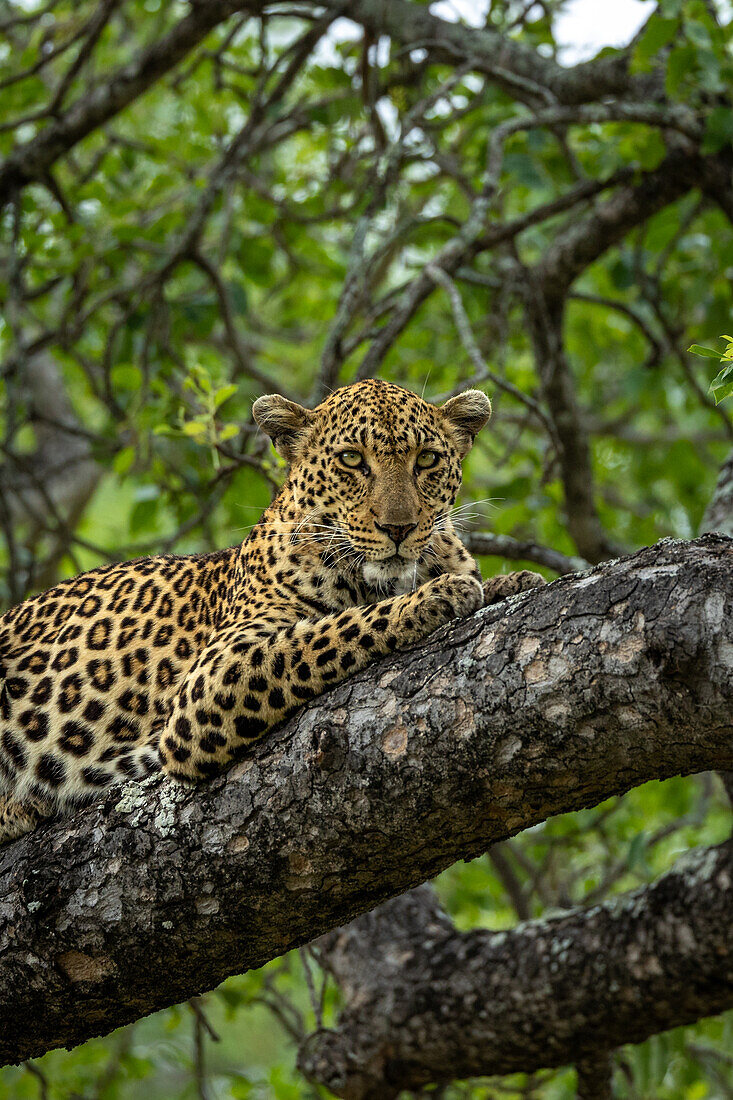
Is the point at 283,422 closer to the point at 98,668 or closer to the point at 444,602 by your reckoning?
the point at 98,668

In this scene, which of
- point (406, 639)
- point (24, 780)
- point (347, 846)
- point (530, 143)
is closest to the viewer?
point (347, 846)

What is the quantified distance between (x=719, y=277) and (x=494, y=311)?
1866 millimetres

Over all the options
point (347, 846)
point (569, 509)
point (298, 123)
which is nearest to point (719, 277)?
point (569, 509)

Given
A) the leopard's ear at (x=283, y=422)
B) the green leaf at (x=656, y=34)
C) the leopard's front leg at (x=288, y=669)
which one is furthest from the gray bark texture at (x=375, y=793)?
the green leaf at (x=656, y=34)

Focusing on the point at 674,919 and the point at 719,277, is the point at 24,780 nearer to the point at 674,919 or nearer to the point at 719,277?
the point at 674,919

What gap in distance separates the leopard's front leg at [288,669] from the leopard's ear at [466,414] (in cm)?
166

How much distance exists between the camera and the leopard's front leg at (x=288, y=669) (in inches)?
159

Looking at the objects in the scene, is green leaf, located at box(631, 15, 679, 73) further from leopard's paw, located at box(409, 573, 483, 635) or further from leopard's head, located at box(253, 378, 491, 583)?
leopard's paw, located at box(409, 573, 483, 635)

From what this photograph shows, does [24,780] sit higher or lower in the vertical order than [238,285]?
lower

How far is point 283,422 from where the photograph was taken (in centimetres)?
566

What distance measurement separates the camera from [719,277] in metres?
9.28

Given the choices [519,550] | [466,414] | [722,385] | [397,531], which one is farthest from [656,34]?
[722,385]

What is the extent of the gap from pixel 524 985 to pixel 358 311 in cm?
491

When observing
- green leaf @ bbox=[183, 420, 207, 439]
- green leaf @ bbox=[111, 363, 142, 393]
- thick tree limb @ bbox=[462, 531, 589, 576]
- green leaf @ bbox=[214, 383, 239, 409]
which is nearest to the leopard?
green leaf @ bbox=[214, 383, 239, 409]
